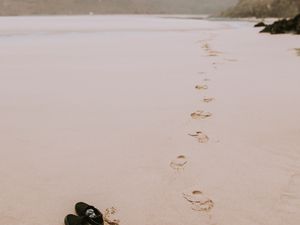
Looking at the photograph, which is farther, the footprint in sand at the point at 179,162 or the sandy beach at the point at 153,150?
the footprint in sand at the point at 179,162

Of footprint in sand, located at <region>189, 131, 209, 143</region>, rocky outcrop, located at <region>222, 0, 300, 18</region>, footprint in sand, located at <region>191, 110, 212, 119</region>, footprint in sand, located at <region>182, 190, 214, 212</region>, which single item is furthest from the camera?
rocky outcrop, located at <region>222, 0, 300, 18</region>

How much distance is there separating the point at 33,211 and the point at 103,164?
682 millimetres

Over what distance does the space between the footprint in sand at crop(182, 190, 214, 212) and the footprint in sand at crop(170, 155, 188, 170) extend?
358 millimetres

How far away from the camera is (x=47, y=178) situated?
2.45 m

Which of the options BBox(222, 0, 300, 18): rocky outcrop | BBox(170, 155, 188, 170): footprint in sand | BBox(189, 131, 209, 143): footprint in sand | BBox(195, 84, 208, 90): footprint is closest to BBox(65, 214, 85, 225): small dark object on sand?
BBox(170, 155, 188, 170): footprint in sand

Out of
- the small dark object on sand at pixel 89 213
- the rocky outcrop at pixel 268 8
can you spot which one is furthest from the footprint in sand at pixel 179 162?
the rocky outcrop at pixel 268 8

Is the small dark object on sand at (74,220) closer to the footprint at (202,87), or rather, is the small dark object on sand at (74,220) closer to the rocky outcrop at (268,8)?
the footprint at (202,87)

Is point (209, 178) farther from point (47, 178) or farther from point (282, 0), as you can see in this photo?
point (282, 0)

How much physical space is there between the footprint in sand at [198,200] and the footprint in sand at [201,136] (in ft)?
2.88

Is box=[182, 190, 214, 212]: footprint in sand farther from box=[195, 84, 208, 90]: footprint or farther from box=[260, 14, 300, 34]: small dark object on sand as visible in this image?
box=[260, 14, 300, 34]: small dark object on sand

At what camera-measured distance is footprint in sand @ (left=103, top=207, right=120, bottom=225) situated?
6.64 feet

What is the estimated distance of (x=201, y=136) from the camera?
10.6ft

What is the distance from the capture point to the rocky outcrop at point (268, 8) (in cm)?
5706

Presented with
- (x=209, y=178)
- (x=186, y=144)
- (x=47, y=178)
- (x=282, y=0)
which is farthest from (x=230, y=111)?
(x=282, y=0)
